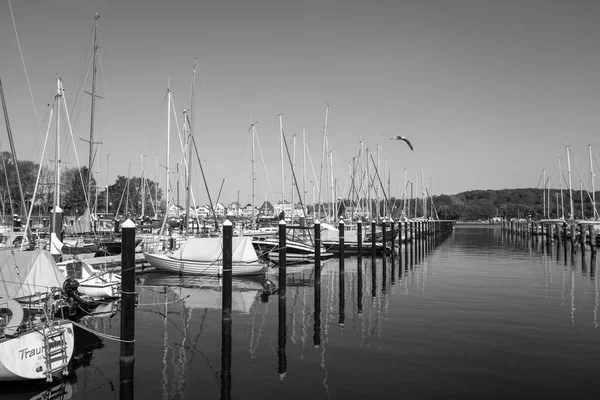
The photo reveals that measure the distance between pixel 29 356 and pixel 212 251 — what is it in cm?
1958

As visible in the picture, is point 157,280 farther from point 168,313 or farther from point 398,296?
point 398,296

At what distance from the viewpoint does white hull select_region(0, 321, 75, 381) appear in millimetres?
10008

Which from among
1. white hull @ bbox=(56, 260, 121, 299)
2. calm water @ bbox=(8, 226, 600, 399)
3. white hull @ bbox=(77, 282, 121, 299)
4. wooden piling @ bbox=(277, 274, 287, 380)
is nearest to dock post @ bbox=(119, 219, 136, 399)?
calm water @ bbox=(8, 226, 600, 399)

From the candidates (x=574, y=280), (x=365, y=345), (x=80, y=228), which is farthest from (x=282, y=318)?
(x=80, y=228)

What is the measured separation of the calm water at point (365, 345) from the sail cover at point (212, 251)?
4.24 m

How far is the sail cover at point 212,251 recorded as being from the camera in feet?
97.7

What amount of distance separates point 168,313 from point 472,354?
12268mm

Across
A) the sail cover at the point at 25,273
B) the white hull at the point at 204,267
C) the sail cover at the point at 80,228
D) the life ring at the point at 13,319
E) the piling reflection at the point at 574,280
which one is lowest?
the piling reflection at the point at 574,280

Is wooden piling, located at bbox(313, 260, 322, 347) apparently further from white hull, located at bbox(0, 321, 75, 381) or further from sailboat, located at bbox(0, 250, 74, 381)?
white hull, located at bbox(0, 321, 75, 381)

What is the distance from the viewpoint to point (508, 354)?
13.2 metres

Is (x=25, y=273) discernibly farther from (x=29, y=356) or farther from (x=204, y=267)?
(x=204, y=267)

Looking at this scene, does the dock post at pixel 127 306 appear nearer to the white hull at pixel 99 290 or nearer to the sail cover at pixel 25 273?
the sail cover at pixel 25 273

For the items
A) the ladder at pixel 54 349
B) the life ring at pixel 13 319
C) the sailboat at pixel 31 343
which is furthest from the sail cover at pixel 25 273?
the ladder at pixel 54 349

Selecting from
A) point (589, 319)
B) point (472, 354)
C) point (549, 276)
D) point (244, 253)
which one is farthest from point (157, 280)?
point (549, 276)
